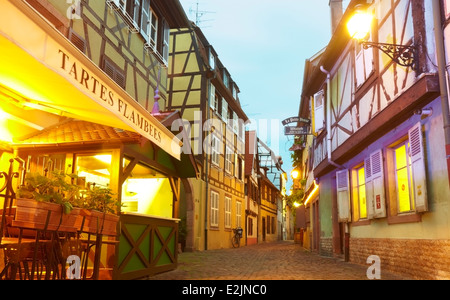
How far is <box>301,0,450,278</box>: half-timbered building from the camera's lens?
6176 mm

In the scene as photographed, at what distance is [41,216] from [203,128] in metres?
14.5

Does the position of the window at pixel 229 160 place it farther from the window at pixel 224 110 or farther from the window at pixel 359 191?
the window at pixel 359 191

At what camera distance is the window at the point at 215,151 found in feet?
62.6

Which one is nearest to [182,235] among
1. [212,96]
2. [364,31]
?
[212,96]

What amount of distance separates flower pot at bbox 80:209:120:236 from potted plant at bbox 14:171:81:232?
0.79 feet

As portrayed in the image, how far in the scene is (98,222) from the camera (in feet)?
14.1

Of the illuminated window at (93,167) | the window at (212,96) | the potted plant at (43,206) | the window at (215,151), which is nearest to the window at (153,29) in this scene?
the illuminated window at (93,167)

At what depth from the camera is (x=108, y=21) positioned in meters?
8.63

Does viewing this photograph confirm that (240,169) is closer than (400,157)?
No

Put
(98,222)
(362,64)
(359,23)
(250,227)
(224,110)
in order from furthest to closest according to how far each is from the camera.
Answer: (250,227) → (224,110) → (362,64) → (359,23) → (98,222)

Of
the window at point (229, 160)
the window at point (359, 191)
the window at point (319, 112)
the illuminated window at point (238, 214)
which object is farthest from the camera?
the illuminated window at point (238, 214)

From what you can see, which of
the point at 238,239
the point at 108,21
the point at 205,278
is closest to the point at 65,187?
the point at 205,278

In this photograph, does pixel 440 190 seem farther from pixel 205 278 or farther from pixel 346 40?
pixel 346 40

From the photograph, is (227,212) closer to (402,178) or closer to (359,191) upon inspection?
(359,191)
